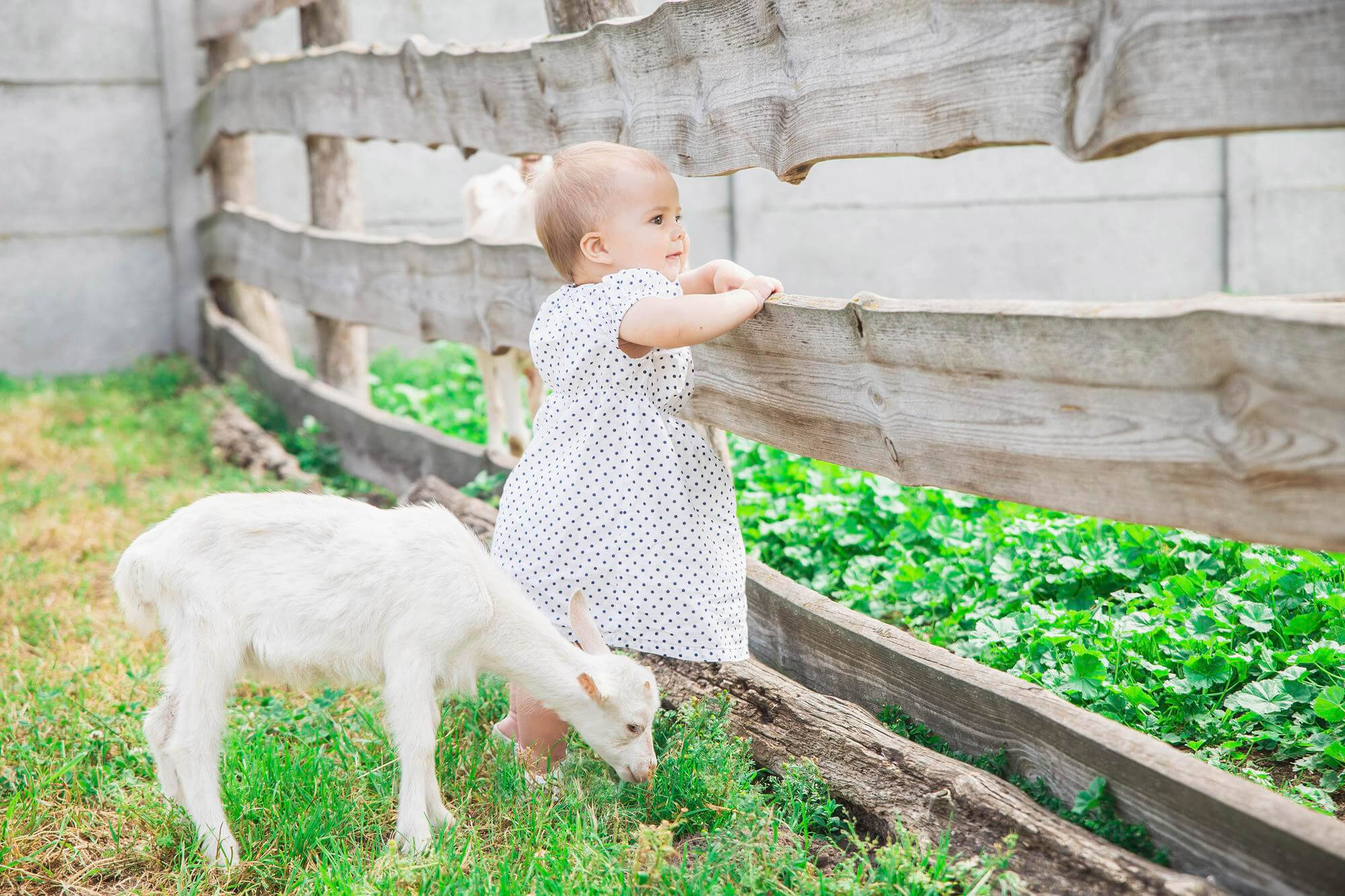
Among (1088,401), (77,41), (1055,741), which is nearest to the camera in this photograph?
(1088,401)

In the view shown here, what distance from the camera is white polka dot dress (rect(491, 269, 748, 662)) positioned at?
285cm

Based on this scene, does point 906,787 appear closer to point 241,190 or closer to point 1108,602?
point 1108,602

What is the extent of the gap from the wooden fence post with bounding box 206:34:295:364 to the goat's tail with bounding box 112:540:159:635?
579 centimetres

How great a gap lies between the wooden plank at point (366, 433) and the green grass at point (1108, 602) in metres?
0.60

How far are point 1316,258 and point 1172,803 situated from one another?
30.9ft

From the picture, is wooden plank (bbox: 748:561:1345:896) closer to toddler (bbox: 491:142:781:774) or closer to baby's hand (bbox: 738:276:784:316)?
toddler (bbox: 491:142:781:774)

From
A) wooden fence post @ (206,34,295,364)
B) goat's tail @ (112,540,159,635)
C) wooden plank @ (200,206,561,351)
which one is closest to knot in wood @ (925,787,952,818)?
goat's tail @ (112,540,159,635)

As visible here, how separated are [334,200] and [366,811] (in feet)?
16.3

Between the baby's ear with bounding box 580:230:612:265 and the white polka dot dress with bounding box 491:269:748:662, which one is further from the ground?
the baby's ear with bounding box 580:230:612:265

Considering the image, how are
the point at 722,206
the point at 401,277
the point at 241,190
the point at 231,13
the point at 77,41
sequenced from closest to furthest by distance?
the point at 401,277 → the point at 231,13 → the point at 241,190 → the point at 77,41 → the point at 722,206

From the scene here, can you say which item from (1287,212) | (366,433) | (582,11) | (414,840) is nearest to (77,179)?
(366,433)

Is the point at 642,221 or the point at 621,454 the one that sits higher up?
the point at 642,221

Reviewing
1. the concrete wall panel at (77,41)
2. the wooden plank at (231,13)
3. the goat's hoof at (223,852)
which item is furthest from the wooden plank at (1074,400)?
the concrete wall panel at (77,41)

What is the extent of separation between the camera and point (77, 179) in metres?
9.04
